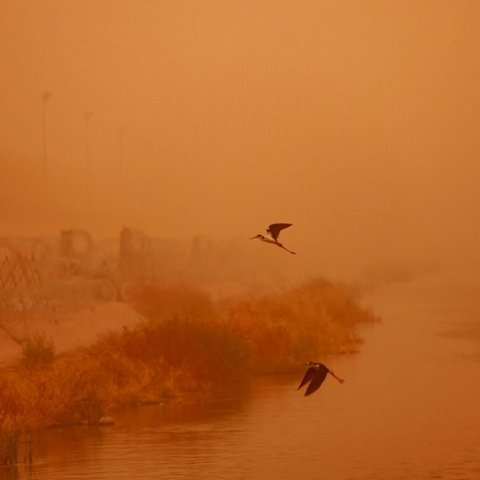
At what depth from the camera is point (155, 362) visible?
70.4 feet

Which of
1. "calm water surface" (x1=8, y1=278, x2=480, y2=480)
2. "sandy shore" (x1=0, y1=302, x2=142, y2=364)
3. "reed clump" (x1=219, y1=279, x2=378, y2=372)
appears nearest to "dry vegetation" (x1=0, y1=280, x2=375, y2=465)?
"reed clump" (x1=219, y1=279, x2=378, y2=372)

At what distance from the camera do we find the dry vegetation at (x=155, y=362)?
18391mm

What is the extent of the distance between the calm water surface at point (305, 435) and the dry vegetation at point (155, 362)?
40cm

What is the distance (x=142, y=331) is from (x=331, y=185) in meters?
88.5

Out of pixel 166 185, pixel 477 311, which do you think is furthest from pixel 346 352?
pixel 166 185

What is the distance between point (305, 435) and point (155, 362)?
3636 millimetres

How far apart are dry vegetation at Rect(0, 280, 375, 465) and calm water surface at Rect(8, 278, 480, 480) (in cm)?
40

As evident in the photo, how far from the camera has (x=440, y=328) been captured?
35.1 m

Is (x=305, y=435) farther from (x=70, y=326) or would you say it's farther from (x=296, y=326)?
(x=70, y=326)

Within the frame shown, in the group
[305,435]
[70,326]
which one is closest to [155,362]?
[305,435]

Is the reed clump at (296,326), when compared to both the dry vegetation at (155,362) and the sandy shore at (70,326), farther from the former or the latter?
the sandy shore at (70,326)

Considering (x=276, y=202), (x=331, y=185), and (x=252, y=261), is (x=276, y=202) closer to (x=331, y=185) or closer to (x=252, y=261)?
(x=331, y=185)

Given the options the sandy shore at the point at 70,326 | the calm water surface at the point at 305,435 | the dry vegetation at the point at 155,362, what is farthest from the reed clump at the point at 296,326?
the sandy shore at the point at 70,326

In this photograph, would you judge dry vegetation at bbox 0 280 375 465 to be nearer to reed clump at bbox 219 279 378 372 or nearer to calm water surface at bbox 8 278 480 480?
reed clump at bbox 219 279 378 372
